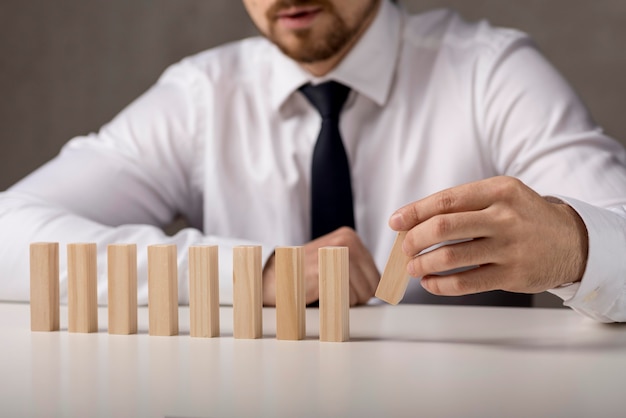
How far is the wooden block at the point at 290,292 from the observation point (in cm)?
100

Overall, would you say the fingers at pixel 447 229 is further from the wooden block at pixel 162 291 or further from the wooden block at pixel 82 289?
the wooden block at pixel 82 289

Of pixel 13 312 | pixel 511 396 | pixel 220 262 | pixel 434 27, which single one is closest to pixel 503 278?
pixel 511 396

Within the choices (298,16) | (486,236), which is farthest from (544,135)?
(486,236)

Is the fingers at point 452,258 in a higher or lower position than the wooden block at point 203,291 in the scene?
higher

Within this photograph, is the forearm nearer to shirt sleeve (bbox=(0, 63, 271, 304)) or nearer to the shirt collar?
shirt sleeve (bbox=(0, 63, 271, 304))

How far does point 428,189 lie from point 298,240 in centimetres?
29

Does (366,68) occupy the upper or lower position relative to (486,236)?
upper

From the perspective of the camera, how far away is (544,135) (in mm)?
1657

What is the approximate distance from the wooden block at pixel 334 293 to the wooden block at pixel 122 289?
0.24 metres

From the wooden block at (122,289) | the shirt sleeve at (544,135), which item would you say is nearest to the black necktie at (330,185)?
the shirt sleeve at (544,135)

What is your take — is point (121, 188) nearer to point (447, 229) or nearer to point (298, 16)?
point (298, 16)

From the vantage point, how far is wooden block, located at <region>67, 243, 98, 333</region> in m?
1.10

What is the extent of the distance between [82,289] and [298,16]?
0.87 meters

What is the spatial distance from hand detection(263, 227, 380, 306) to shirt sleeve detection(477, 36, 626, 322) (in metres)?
0.32
